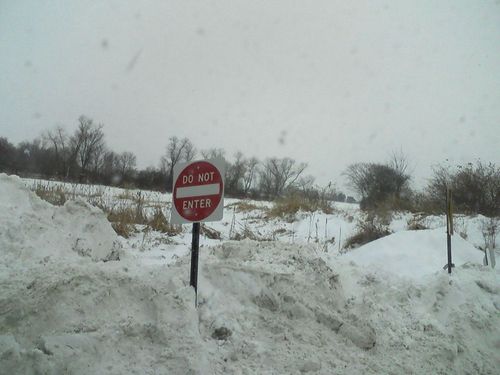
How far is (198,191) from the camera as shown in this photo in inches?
111

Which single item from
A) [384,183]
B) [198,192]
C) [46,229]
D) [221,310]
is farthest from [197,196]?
[384,183]

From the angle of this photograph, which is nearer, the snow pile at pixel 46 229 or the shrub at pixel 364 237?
the snow pile at pixel 46 229

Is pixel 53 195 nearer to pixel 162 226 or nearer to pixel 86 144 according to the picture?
pixel 162 226

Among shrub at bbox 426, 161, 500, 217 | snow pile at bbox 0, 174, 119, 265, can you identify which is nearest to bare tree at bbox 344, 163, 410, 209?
shrub at bbox 426, 161, 500, 217

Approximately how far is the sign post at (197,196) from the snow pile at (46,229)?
4.99 ft

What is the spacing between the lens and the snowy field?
7.29ft

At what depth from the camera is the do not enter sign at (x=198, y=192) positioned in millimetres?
2719

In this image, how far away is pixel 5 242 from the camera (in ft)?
10.7

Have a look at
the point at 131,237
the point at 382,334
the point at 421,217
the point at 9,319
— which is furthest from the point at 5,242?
the point at 421,217

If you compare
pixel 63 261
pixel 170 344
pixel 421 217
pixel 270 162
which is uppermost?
pixel 270 162

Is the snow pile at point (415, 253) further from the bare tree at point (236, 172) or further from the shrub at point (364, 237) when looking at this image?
the bare tree at point (236, 172)

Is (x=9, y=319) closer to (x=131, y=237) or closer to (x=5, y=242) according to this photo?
(x=5, y=242)

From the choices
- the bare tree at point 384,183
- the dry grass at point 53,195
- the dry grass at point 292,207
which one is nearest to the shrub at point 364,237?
the dry grass at point 292,207

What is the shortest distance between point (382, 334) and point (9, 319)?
2.99 meters
